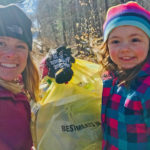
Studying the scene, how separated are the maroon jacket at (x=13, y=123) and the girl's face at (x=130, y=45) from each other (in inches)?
34.3

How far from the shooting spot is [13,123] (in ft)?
5.66

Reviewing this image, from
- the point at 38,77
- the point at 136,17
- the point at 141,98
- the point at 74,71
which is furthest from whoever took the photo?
the point at 38,77

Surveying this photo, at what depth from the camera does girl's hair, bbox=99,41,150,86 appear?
5.35 feet

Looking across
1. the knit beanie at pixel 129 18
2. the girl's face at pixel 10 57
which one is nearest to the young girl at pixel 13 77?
the girl's face at pixel 10 57

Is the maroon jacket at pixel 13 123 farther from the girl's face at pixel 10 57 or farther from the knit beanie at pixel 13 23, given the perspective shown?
the knit beanie at pixel 13 23

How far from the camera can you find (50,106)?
1.85 m

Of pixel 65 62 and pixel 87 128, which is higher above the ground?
pixel 65 62

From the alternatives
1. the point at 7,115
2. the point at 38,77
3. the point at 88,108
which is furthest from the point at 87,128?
the point at 38,77

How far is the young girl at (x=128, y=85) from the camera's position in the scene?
153 cm

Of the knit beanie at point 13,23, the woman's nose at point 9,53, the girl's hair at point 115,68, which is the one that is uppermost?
the knit beanie at point 13,23

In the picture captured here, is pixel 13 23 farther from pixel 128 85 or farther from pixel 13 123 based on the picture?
pixel 128 85

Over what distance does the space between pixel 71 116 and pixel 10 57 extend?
69cm

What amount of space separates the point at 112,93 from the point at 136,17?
58 centimetres

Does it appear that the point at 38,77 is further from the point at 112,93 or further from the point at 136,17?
the point at 136,17
